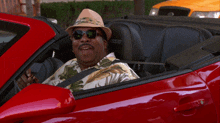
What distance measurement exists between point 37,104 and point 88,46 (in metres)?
1.23

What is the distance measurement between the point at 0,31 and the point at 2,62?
31 cm

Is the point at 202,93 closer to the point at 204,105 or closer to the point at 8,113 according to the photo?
the point at 204,105

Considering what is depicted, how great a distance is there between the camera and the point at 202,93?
5.59 feet

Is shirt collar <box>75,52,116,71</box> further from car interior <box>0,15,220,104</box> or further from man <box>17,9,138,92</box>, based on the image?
car interior <box>0,15,220,104</box>

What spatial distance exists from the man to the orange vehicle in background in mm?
4339

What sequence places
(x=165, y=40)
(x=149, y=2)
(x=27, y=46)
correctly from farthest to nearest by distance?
(x=149, y=2) → (x=165, y=40) → (x=27, y=46)

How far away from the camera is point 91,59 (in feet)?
8.14

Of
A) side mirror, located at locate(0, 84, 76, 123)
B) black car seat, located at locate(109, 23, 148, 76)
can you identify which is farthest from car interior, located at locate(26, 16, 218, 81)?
side mirror, located at locate(0, 84, 76, 123)

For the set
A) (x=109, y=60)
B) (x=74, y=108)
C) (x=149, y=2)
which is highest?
(x=74, y=108)

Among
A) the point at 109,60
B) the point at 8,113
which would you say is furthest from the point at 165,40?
the point at 8,113

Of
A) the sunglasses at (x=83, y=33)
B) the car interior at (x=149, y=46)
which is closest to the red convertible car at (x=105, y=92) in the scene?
the car interior at (x=149, y=46)

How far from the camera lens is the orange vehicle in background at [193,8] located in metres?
6.39

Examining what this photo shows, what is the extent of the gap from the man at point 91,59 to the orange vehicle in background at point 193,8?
14.2 ft

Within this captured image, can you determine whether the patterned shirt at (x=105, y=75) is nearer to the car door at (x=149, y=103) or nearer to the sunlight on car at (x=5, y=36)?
the car door at (x=149, y=103)
